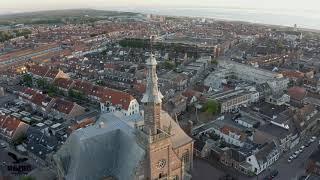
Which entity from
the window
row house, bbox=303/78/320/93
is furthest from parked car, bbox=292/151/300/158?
row house, bbox=303/78/320/93

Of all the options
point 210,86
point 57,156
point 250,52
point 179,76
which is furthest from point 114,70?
point 57,156

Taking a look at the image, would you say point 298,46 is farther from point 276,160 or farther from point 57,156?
point 57,156

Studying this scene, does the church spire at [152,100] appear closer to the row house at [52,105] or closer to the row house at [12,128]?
the row house at [12,128]

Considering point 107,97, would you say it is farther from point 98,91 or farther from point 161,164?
point 161,164

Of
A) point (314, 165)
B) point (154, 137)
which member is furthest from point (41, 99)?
point (314, 165)

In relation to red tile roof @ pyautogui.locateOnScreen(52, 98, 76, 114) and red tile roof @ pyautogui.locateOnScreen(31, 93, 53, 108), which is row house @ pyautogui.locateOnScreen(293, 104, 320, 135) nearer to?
red tile roof @ pyautogui.locateOnScreen(52, 98, 76, 114)

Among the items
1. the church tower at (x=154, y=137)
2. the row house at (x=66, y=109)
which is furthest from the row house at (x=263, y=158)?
the row house at (x=66, y=109)
